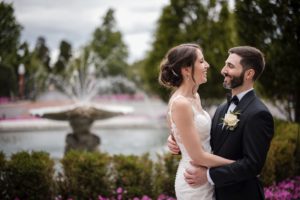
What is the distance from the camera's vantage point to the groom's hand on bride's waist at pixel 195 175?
3256 mm

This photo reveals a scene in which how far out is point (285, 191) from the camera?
5.48 m

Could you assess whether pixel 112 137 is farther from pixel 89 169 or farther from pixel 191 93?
pixel 191 93

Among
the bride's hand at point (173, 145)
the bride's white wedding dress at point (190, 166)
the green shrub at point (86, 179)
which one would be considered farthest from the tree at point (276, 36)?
the bride's white wedding dress at point (190, 166)

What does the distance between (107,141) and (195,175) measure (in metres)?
12.7

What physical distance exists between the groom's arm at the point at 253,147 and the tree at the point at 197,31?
595 inches

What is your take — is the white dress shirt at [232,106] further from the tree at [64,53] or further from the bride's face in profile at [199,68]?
the tree at [64,53]

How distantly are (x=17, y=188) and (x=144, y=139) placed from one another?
1055 cm

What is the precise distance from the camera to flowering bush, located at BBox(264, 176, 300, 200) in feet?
17.4

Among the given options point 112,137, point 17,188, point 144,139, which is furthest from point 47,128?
point 17,188

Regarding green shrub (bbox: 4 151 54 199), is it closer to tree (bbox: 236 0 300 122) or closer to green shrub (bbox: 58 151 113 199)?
green shrub (bbox: 58 151 113 199)

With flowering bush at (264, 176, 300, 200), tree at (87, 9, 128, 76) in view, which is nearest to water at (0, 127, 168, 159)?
flowering bush at (264, 176, 300, 200)

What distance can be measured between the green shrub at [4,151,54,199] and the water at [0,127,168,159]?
6311 mm

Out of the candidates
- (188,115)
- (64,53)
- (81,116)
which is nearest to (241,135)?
(188,115)

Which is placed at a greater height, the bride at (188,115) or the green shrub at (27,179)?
the bride at (188,115)
